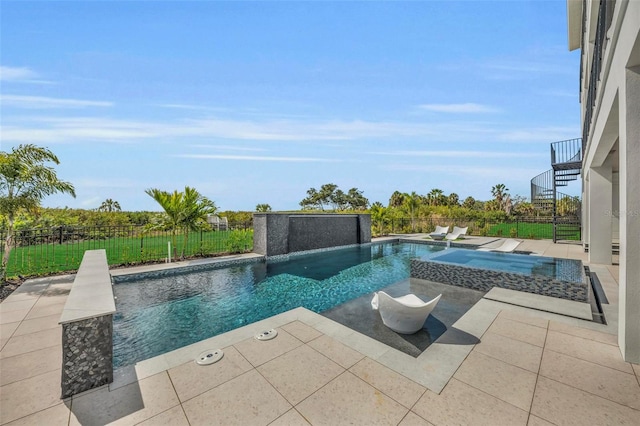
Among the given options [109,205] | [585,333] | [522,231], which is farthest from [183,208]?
[109,205]

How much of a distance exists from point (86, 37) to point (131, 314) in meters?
6.51

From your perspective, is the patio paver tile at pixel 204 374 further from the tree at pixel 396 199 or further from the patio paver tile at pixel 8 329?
the tree at pixel 396 199

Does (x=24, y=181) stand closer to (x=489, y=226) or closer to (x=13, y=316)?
(x=13, y=316)

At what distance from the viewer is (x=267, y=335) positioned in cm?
352

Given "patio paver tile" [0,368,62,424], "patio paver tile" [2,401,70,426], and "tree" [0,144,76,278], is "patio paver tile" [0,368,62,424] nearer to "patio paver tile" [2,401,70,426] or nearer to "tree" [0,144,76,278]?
"patio paver tile" [2,401,70,426]

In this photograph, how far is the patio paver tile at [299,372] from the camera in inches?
95.3

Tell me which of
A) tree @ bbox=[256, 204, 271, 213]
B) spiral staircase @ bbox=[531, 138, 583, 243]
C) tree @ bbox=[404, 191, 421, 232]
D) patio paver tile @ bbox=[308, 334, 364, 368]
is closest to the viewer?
patio paver tile @ bbox=[308, 334, 364, 368]

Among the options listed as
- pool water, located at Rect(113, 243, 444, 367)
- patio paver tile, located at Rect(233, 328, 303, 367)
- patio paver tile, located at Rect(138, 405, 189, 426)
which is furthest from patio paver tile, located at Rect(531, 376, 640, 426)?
pool water, located at Rect(113, 243, 444, 367)

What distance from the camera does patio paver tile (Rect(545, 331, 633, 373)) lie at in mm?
2812

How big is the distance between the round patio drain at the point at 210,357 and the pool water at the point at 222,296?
107cm

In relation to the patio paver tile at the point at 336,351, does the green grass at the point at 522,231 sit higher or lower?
higher

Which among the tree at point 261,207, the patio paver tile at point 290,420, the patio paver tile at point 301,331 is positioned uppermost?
the tree at point 261,207

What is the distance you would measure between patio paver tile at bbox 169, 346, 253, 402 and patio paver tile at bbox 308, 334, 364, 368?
2.91 feet

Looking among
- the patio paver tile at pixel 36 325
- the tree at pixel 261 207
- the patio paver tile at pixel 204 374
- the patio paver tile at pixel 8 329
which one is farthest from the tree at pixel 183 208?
the tree at pixel 261 207
